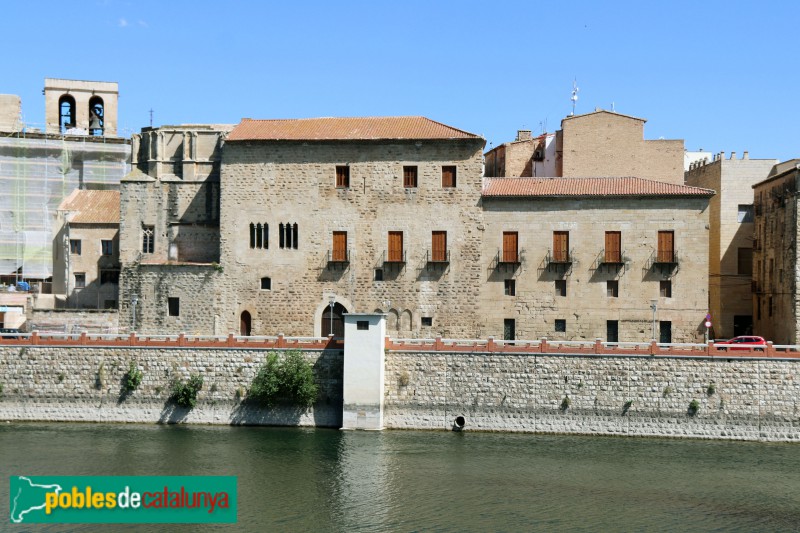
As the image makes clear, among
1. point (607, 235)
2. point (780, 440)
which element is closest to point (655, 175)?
point (607, 235)

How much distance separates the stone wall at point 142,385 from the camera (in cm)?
4412

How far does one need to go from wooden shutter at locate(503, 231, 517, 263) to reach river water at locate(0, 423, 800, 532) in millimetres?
10586

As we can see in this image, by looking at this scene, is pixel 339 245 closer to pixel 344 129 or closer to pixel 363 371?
pixel 344 129

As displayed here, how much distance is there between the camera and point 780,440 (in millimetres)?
41281

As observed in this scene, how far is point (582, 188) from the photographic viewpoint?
1949 inches

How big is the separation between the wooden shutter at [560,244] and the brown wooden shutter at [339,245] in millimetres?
10673

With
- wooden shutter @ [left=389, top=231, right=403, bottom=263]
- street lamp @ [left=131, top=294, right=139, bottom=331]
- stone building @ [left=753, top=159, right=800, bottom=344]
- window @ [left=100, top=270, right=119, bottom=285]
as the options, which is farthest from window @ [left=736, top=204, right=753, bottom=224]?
window @ [left=100, top=270, right=119, bottom=285]

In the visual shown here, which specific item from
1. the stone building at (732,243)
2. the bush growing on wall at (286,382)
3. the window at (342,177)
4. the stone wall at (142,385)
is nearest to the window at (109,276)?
the stone wall at (142,385)

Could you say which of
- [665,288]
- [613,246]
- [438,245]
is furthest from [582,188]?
[438,245]

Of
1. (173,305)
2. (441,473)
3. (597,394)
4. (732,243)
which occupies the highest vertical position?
(732,243)

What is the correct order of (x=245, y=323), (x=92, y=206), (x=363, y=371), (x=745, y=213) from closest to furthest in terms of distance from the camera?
(x=363, y=371), (x=245, y=323), (x=745, y=213), (x=92, y=206)

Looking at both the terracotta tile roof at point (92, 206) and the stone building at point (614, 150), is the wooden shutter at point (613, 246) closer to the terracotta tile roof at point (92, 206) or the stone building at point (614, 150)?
the stone building at point (614, 150)

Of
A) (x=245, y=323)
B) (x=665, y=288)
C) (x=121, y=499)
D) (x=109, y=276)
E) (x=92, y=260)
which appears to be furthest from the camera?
(x=92, y=260)

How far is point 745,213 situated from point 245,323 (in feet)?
96.8
